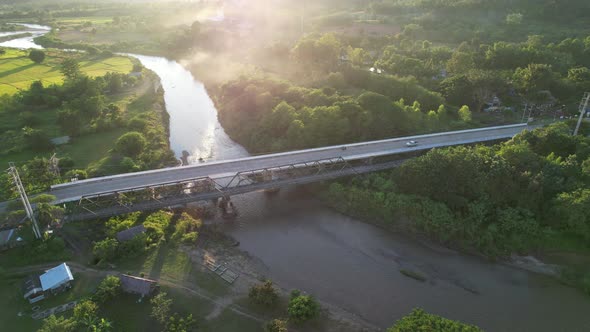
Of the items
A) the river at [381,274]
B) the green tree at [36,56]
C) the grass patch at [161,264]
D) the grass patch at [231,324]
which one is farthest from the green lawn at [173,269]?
the green tree at [36,56]

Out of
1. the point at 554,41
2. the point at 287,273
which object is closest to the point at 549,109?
the point at 554,41

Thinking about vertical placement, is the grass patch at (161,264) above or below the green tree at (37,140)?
below

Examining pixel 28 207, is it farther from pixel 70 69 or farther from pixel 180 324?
pixel 70 69

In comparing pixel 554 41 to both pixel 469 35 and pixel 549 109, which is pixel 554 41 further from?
pixel 549 109

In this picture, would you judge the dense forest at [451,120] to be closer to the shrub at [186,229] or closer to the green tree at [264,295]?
the green tree at [264,295]

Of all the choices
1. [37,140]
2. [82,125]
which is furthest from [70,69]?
[37,140]

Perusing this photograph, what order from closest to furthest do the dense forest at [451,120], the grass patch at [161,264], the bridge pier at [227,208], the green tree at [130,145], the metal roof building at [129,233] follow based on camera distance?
Answer: the grass patch at [161,264] → the metal roof building at [129,233] → the dense forest at [451,120] → the bridge pier at [227,208] → the green tree at [130,145]

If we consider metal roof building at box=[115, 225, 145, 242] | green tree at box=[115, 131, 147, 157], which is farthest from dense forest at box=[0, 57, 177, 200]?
metal roof building at box=[115, 225, 145, 242]
